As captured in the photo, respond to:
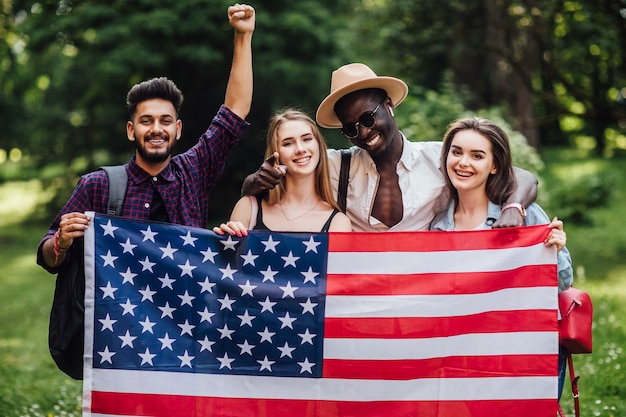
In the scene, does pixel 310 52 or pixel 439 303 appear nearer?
pixel 439 303

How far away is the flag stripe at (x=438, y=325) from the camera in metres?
4.34

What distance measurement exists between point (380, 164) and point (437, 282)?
3.08 ft

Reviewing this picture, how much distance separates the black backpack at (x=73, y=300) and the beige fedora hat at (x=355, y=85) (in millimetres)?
1350

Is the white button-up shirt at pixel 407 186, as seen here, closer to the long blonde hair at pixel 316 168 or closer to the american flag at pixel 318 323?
the long blonde hair at pixel 316 168

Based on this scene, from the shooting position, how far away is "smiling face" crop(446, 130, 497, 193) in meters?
4.48

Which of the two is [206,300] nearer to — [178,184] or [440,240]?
[178,184]

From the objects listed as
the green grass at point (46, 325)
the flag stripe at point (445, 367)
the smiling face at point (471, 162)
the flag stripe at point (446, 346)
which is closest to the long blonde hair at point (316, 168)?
the smiling face at point (471, 162)

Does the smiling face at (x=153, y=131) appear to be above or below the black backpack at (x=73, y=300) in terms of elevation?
above

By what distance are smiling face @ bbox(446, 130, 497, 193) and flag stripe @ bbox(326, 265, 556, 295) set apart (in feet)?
1.74

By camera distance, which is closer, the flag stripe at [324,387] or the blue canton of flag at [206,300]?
the flag stripe at [324,387]

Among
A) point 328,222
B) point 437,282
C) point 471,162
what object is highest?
point 471,162

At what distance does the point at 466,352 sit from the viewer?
14.3 ft

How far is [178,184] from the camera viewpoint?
4.62 m

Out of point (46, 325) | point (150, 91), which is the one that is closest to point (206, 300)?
point (150, 91)
